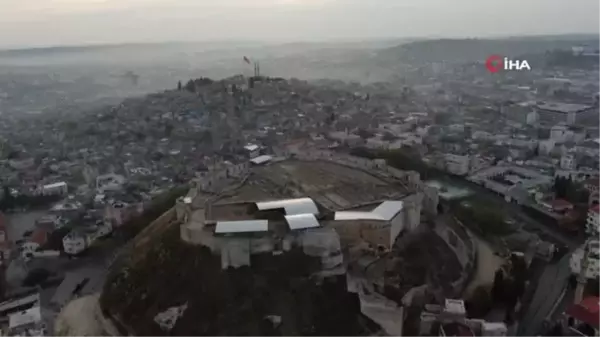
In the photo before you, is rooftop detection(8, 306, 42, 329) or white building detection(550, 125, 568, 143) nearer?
rooftop detection(8, 306, 42, 329)

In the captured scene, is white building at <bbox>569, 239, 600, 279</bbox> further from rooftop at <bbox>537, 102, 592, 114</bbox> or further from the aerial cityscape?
rooftop at <bbox>537, 102, 592, 114</bbox>

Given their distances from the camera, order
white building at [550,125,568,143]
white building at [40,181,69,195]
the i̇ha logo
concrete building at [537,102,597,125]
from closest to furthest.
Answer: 1. white building at [40,181,69,195]
2. white building at [550,125,568,143]
3. concrete building at [537,102,597,125]
4. the i̇ha logo

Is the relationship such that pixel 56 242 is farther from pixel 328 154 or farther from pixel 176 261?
pixel 328 154

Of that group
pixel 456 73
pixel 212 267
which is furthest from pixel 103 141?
pixel 456 73

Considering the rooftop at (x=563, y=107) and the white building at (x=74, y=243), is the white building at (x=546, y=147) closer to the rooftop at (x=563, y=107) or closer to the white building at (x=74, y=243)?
the rooftop at (x=563, y=107)

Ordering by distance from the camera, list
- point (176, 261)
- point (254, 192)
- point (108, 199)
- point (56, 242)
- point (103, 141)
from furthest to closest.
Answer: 1. point (103, 141)
2. point (108, 199)
3. point (56, 242)
4. point (254, 192)
5. point (176, 261)

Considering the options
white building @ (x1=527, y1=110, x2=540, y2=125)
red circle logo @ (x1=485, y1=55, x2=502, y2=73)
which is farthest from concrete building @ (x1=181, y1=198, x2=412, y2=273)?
red circle logo @ (x1=485, y1=55, x2=502, y2=73)

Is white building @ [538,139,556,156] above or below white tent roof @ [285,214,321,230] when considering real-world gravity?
below
